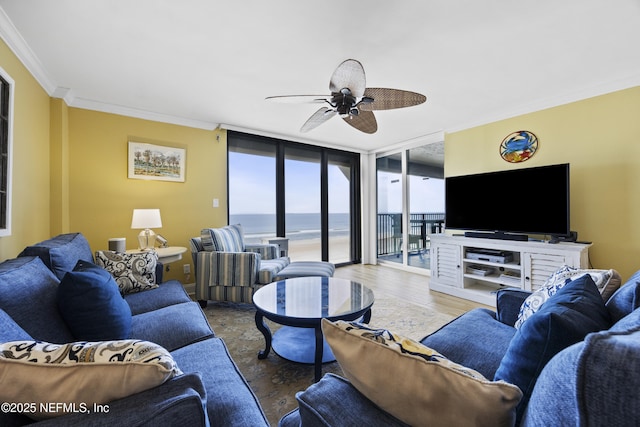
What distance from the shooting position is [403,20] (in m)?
1.76

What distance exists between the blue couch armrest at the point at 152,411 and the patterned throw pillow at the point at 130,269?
5.98ft

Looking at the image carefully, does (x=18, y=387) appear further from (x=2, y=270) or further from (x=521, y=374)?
(x=521, y=374)

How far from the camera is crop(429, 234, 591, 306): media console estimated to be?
265cm

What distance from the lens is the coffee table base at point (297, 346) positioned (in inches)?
73.5

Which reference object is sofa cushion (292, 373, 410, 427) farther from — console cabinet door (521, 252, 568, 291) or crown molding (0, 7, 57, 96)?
console cabinet door (521, 252, 568, 291)

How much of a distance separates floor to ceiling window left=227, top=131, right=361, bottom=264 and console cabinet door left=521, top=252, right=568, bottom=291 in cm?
299

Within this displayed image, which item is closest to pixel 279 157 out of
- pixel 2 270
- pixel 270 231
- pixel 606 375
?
pixel 270 231

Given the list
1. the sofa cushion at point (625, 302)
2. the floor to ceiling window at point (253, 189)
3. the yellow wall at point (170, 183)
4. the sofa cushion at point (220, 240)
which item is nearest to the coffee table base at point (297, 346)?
the sofa cushion at point (220, 240)

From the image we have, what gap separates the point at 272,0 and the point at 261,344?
241 cm

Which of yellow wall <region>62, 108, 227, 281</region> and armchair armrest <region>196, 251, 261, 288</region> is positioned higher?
yellow wall <region>62, 108, 227, 281</region>

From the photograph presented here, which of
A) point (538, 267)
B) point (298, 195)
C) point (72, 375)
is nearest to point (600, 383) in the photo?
point (72, 375)

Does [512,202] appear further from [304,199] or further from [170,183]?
[170,183]

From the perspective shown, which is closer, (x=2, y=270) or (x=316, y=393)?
(x=316, y=393)

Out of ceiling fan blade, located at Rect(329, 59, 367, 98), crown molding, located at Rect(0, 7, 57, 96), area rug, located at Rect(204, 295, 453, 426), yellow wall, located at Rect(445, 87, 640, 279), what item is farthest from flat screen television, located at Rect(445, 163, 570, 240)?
crown molding, located at Rect(0, 7, 57, 96)
